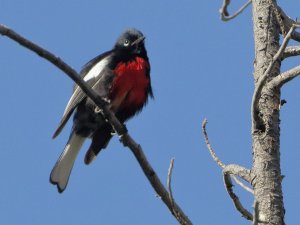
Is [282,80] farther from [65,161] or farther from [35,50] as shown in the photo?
[65,161]

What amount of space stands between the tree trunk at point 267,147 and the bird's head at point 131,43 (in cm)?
273

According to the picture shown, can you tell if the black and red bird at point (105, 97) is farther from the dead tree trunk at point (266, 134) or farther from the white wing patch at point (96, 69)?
the dead tree trunk at point (266, 134)

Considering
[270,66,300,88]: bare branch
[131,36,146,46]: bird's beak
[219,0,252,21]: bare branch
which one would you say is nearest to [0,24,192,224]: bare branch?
[270,66,300,88]: bare branch

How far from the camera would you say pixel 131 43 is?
6012mm

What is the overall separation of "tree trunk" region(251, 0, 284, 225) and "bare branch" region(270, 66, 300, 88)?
4 cm

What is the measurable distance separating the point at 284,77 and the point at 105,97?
2635mm

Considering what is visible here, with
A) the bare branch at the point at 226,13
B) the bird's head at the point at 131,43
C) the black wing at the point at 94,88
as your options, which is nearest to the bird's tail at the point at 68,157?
the black wing at the point at 94,88

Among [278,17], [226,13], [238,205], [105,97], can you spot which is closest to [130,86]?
[105,97]

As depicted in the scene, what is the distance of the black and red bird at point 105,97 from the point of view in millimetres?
5344

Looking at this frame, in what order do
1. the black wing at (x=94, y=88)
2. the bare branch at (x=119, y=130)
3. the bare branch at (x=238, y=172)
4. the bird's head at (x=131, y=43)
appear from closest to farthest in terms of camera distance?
the bare branch at (x=119, y=130) → the bare branch at (x=238, y=172) → the black wing at (x=94, y=88) → the bird's head at (x=131, y=43)

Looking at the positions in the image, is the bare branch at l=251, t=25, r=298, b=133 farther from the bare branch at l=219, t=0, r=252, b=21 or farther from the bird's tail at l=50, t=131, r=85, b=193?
the bird's tail at l=50, t=131, r=85, b=193

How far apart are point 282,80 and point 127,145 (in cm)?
82

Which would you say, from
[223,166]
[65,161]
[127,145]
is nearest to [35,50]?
[127,145]

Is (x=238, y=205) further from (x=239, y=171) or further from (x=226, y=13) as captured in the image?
(x=226, y=13)
